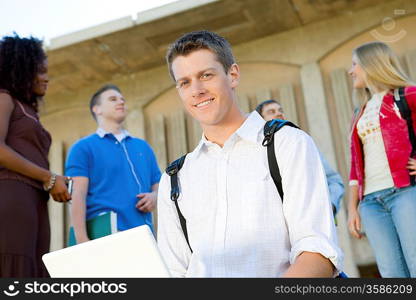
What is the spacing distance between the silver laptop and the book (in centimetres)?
194

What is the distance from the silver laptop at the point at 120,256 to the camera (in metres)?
1.09

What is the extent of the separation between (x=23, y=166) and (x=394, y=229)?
1.88 metres

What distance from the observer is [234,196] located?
1.63 meters

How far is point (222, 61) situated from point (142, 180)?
1.79 metres

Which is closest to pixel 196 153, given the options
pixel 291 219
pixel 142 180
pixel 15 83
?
pixel 291 219

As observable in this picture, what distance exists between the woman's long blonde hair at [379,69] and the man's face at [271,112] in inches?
21.5

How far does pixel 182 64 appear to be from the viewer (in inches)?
71.4

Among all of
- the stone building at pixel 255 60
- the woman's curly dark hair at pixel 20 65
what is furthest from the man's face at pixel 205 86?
the stone building at pixel 255 60

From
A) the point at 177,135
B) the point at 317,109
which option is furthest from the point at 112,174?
the point at 177,135

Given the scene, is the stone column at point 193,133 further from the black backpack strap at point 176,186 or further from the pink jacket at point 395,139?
the black backpack strap at point 176,186

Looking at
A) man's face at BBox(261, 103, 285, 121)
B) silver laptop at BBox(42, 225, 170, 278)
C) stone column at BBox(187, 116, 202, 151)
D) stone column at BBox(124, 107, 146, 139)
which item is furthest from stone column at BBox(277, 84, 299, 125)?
silver laptop at BBox(42, 225, 170, 278)

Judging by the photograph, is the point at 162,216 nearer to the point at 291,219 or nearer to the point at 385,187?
the point at 291,219

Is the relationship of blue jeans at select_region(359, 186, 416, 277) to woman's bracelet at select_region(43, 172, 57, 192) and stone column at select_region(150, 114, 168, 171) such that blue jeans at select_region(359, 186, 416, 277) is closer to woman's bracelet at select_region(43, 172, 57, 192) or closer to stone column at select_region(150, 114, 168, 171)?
woman's bracelet at select_region(43, 172, 57, 192)

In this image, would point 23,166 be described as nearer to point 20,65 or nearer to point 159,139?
point 20,65
